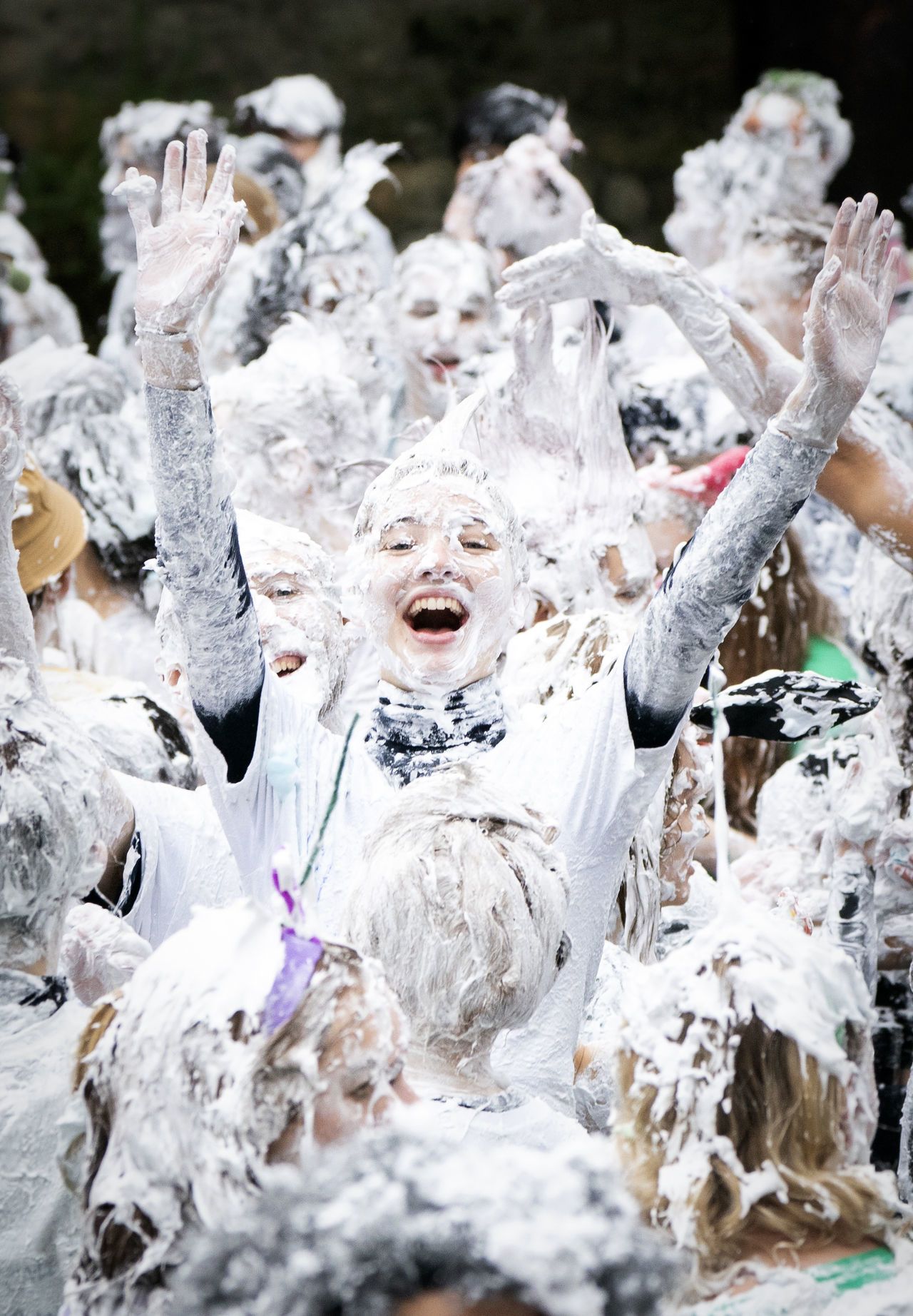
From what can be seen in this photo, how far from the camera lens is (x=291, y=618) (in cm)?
244

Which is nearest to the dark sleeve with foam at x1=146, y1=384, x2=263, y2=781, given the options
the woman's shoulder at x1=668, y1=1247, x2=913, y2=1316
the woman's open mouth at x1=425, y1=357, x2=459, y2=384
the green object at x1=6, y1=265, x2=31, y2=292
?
the woman's shoulder at x1=668, y1=1247, x2=913, y2=1316

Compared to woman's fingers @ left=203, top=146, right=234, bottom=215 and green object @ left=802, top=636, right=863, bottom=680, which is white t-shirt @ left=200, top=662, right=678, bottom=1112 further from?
green object @ left=802, top=636, right=863, bottom=680

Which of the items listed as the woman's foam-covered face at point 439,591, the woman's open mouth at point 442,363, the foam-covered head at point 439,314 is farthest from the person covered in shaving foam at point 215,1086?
the woman's open mouth at point 442,363

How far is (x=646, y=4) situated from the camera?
7.59 meters

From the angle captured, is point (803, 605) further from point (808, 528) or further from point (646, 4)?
point (646, 4)

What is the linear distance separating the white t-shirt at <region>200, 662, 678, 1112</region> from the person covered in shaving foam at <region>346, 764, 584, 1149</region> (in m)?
0.39

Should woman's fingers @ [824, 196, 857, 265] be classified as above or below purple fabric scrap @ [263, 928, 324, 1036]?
above

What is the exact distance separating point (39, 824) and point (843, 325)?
106 centimetres

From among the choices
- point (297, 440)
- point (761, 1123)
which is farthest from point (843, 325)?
point (297, 440)

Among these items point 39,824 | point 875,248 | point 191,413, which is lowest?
point 39,824

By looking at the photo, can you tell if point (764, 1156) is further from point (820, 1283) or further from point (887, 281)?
point (887, 281)

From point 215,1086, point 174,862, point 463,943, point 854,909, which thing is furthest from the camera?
point 174,862

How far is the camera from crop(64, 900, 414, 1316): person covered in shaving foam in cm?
130

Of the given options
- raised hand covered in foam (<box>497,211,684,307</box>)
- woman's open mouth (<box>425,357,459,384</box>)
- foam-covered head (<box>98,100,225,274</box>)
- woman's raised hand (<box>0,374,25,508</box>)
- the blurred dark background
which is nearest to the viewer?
woman's raised hand (<box>0,374,25,508</box>)
